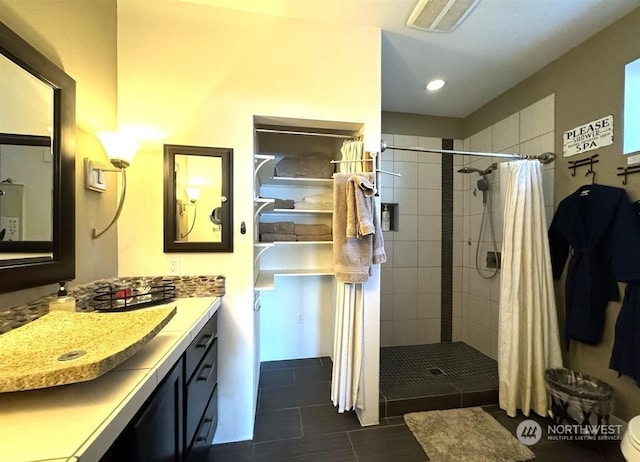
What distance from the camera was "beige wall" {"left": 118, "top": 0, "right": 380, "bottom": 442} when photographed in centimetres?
161

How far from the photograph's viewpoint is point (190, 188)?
1666 millimetres

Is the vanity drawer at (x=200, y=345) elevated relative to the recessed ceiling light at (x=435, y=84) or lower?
lower

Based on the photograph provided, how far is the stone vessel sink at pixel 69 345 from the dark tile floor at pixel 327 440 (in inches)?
46.5

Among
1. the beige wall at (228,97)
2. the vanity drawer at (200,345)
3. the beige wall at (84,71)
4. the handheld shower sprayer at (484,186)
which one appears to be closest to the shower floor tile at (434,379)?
the beige wall at (228,97)

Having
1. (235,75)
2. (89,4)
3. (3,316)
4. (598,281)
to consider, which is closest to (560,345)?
(598,281)

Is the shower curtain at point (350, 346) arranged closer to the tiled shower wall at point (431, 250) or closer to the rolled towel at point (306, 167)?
the rolled towel at point (306, 167)

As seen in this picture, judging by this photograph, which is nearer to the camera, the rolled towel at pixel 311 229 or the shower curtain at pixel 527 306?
the shower curtain at pixel 527 306

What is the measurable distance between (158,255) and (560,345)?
298cm

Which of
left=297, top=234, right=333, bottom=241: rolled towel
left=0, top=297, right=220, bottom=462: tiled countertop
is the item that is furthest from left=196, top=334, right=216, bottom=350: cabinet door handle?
left=297, top=234, right=333, bottom=241: rolled towel

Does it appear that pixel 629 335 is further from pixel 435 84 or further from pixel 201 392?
pixel 201 392

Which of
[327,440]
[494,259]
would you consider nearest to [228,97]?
[327,440]

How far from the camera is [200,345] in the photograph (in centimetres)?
130

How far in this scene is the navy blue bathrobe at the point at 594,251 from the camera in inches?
63.2

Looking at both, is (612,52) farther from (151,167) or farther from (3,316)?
(3,316)
